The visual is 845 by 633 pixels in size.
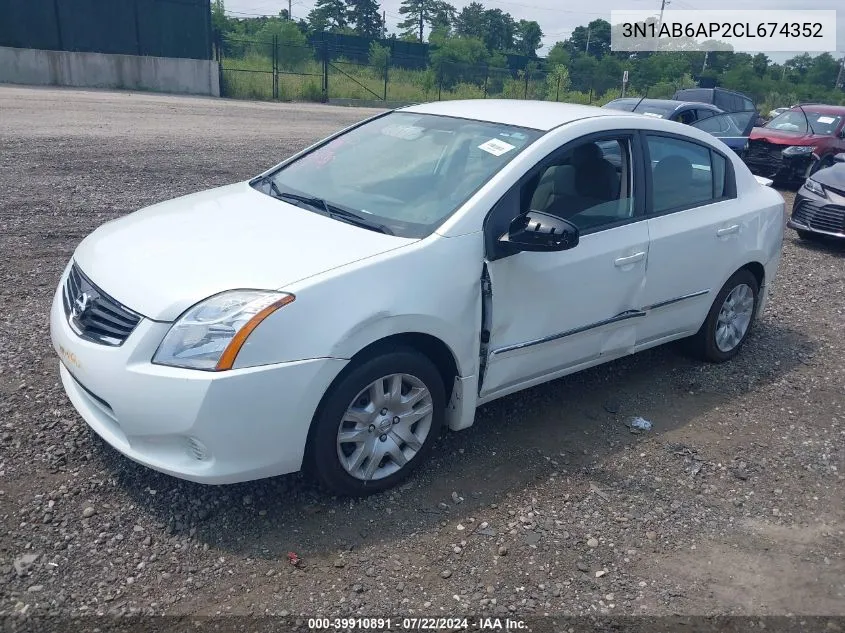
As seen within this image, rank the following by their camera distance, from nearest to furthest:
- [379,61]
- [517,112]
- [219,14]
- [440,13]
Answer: [517,112]
[379,61]
[219,14]
[440,13]

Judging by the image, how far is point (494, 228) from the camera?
363 centimetres

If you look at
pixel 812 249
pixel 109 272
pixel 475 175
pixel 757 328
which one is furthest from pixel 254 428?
pixel 812 249

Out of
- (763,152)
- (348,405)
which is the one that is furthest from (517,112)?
(763,152)

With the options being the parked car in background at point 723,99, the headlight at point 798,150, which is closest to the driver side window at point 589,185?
the headlight at point 798,150

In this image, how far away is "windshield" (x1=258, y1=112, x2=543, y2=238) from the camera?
373 centimetres

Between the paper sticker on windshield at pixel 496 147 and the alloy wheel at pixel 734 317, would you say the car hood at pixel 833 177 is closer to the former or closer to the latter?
the alloy wheel at pixel 734 317

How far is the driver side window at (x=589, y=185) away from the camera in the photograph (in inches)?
157

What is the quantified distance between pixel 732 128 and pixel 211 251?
12161mm

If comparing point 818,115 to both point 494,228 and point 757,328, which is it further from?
point 494,228

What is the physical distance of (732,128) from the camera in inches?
523

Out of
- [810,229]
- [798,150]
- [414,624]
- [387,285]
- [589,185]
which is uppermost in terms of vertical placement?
[589,185]

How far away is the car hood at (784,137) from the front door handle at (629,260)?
10626 mm

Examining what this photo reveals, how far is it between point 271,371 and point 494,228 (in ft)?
4.31

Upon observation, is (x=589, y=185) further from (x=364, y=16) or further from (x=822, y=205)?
(x=364, y=16)
